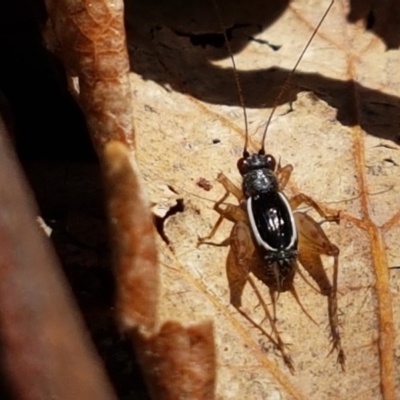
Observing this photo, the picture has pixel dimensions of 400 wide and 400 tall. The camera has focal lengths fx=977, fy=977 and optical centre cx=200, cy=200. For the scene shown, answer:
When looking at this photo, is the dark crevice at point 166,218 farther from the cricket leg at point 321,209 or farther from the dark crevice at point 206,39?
the dark crevice at point 206,39

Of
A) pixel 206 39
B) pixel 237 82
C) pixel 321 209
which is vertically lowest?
pixel 321 209

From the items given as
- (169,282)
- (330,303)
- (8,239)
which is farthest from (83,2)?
(8,239)

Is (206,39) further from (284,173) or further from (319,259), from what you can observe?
(319,259)

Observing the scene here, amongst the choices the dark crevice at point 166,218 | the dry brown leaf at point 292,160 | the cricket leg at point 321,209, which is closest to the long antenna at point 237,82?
the dry brown leaf at point 292,160

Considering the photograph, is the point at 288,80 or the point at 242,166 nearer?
the point at 242,166

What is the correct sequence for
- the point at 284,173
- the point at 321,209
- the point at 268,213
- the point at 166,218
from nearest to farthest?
the point at 166,218
the point at 321,209
the point at 284,173
the point at 268,213

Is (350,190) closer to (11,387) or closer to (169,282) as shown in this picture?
(169,282)

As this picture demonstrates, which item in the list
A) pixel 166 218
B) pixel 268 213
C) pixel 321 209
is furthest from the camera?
pixel 268 213

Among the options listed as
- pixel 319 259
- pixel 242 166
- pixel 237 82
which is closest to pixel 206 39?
pixel 237 82
